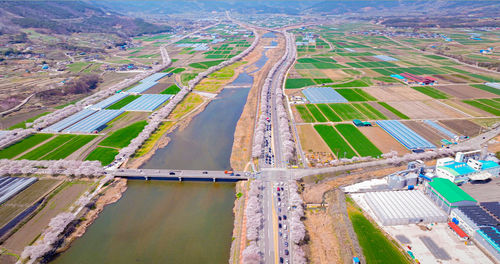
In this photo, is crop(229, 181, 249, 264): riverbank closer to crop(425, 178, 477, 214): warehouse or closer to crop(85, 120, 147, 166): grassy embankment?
crop(85, 120, 147, 166): grassy embankment

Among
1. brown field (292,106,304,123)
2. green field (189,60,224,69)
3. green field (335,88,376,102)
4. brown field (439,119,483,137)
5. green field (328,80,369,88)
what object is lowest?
brown field (439,119,483,137)

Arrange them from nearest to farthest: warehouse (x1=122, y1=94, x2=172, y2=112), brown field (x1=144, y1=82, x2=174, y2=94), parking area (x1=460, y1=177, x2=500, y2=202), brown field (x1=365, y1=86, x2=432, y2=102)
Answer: parking area (x1=460, y1=177, x2=500, y2=202) < warehouse (x1=122, y1=94, x2=172, y2=112) < brown field (x1=365, y1=86, x2=432, y2=102) < brown field (x1=144, y1=82, x2=174, y2=94)

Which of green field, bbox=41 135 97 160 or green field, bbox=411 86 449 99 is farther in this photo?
green field, bbox=411 86 449 99

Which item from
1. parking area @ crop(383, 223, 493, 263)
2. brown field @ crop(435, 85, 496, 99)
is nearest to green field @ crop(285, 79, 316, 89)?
brown field @ crop(435, 85, 496, 99)

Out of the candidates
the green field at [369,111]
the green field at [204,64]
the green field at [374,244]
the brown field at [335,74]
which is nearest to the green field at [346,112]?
the green field at [369,111]

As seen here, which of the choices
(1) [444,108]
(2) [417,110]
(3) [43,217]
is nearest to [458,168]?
(2) [417,110]

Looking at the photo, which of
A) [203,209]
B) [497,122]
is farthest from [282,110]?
[497,122]

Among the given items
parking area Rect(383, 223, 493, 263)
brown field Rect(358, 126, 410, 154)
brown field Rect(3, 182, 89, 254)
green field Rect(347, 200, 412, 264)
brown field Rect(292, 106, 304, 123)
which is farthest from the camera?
brown field Rect(292, 106, 304, 123)

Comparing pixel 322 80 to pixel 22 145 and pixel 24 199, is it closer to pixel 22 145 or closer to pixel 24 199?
pixel 24 199

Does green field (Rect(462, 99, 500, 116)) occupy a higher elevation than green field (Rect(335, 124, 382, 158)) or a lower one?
higher
